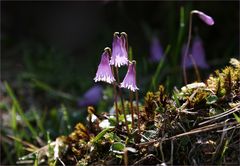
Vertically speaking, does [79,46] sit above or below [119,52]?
above

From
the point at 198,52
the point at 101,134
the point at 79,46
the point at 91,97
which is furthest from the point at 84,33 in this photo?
the point at 101,134

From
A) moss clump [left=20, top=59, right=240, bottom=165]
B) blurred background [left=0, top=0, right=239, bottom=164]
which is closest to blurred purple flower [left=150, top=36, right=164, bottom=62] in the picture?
blurred background [left=0, top=0, right=239, bottom=164]

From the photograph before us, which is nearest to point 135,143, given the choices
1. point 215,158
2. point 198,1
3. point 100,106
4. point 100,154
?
point 100,154

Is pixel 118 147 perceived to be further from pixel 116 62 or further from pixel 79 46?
pixel 79 46

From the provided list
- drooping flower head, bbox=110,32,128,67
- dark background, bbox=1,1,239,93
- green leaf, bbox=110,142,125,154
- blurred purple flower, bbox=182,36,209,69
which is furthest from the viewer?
dark background, bbox=1,1,239,93

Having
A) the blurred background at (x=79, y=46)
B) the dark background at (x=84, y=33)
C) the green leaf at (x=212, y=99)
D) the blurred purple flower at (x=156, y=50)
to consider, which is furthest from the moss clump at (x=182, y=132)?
the blurred purple flower at (x=156, y=50)

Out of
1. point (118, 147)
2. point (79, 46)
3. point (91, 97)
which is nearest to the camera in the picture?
point (118, 147)

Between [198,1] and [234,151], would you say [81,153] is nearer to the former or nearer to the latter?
[234,151]

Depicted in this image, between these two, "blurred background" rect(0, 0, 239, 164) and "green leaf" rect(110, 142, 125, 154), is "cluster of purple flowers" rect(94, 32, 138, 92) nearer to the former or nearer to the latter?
"green leaf" rect(110, 142, 125, 154)
